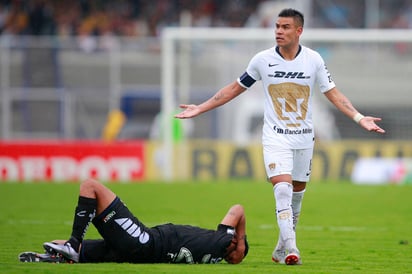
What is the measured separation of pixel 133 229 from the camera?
9.66 meters

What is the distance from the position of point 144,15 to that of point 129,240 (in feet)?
85.2

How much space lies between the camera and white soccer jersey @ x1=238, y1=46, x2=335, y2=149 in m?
10.7

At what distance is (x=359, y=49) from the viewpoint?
30.5m

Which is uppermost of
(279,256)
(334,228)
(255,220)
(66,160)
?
(279,256)

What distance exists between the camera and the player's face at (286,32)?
10656 mm

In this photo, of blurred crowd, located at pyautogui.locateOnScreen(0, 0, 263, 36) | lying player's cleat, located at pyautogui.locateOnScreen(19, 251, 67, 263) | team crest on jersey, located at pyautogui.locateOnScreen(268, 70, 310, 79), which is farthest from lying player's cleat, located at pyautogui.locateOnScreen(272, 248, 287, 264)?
blurred crowd, located at pyautogui.locateOnScreen(0, 0, 263, 36)

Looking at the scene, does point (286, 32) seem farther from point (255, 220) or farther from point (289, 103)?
Answer: point (255, 220)

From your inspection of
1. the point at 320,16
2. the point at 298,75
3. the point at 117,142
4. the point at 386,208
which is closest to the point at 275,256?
the point at 298,75

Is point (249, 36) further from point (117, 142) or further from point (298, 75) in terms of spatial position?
point (298, 75)

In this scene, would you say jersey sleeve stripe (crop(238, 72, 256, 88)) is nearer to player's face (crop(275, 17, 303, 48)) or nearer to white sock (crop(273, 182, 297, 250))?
player's face (crop(275, 17, 303, 48))

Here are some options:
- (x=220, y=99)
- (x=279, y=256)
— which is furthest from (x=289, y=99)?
(x=279, y=256)

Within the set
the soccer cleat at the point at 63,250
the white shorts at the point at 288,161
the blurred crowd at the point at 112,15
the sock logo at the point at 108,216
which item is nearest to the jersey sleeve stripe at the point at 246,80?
the white shorts at the point at 288,161

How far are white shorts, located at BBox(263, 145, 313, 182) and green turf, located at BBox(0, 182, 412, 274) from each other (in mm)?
972

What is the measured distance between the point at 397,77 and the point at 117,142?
8.86 m
